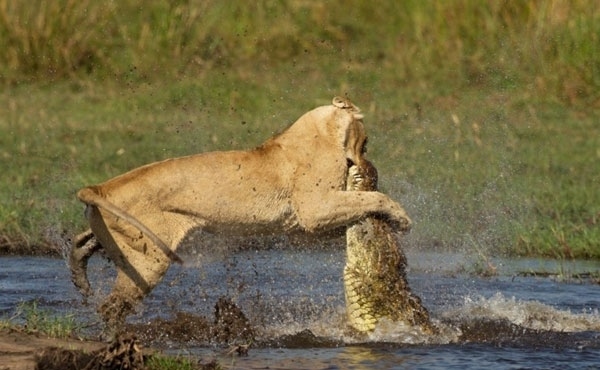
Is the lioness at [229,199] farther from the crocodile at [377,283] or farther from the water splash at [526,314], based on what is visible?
the water splash at [526,314]

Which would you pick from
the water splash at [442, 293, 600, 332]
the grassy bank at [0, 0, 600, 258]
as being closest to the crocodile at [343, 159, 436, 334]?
the water splash at [442, 293, 600, 332]

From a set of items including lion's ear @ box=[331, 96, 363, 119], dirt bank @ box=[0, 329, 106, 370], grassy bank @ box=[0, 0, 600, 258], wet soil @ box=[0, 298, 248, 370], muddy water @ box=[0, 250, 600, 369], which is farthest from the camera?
grassy bank @ box=[0, 0, 600, 258]

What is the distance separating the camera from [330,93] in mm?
12469

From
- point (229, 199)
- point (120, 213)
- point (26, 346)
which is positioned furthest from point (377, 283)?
point (26, 346)

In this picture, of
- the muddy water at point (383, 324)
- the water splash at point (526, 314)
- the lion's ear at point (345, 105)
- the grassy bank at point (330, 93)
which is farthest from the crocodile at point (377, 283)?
the grassy bank at point (330, 93)

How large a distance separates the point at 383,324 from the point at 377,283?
0.19m

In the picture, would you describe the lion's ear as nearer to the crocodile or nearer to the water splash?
the crocodile

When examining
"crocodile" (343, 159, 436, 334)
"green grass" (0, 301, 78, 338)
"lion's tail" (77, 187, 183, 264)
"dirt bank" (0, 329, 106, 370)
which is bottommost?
"dirt bank" (0, 329, 106, 370)

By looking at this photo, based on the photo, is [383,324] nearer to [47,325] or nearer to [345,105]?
[345,105]

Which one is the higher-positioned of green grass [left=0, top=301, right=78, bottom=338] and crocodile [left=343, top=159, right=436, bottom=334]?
crocodile [left=343, top=159, right=436, bottom=334]

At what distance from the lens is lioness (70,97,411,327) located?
6.48m

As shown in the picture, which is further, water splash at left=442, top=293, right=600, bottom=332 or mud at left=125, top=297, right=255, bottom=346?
water splash at left=442, top=293, right=600, bottom=332

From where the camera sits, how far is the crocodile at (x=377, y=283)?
266 inches

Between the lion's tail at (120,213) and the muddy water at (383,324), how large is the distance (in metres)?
0.43
